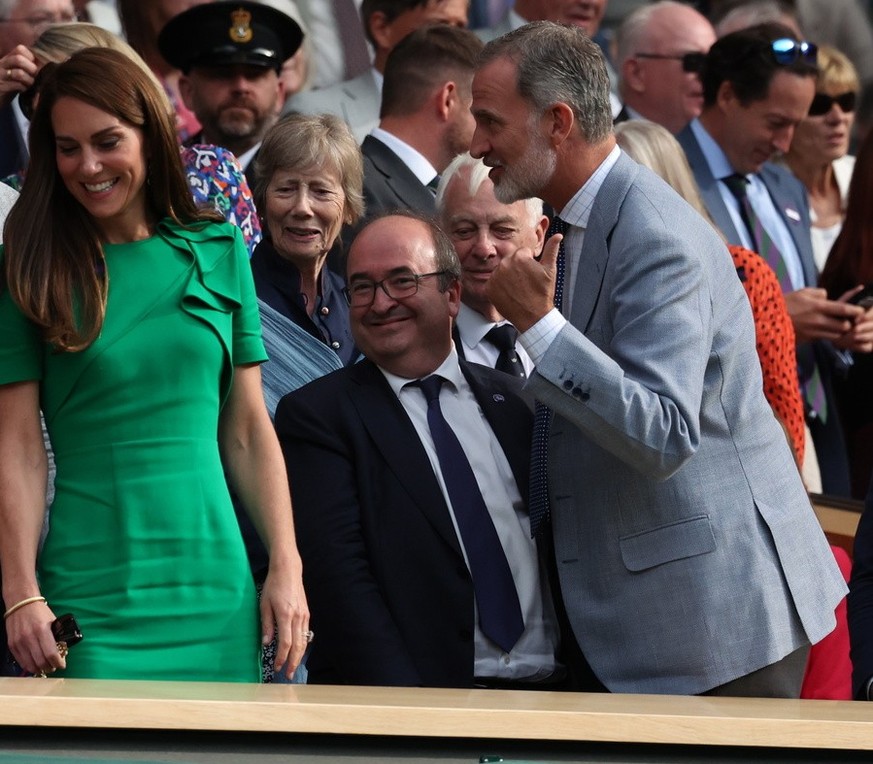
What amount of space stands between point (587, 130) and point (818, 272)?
317 centimetres

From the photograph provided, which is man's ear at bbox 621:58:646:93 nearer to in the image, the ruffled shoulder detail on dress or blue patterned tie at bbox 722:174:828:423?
blue patterned tie at bbox 722:174:828:423

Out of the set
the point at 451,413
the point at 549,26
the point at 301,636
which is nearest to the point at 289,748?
the point at 301,636

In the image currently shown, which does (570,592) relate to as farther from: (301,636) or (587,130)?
(587,130)

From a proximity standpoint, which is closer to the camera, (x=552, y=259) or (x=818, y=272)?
(x=552, y=259)

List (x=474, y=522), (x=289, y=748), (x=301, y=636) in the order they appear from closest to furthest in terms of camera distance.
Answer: (x=289, y=748) → (x=301, y=636) → (x=474, y=522)

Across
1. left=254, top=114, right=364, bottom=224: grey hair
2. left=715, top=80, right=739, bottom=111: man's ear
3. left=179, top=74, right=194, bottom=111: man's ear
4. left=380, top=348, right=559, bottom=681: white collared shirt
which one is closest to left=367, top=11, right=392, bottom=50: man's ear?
left=179, top=74, right=194, bottom=111: man's ear

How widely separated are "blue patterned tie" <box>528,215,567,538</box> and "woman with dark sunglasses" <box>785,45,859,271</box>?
3562mm

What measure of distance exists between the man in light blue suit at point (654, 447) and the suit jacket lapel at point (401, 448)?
0.71ft

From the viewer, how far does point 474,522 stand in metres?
3.55

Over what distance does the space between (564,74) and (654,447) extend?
832mm

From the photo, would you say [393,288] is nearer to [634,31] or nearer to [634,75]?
[634,75]

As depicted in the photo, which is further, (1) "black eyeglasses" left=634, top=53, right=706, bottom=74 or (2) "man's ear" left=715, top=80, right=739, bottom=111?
(1) "black eyeglasses" left=634, top=53, right=706, bottom=74

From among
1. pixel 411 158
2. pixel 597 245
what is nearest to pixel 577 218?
pixel 597 245

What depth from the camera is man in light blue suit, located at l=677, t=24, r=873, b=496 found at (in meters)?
5.63
